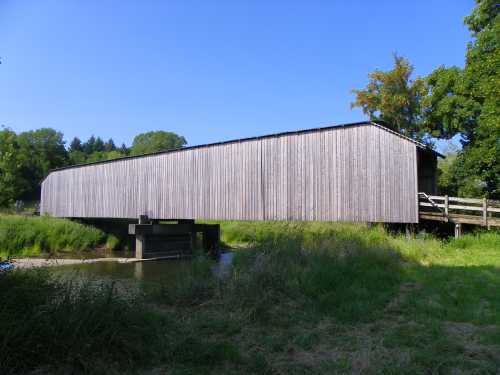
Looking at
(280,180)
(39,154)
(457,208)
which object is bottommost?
(457,208)

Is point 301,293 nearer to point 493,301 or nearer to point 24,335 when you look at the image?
point 493,301

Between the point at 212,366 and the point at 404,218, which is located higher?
the point at 404,218

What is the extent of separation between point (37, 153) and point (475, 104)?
5975 centimetres

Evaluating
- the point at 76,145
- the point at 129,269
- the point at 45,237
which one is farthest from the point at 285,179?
the point at 76,145

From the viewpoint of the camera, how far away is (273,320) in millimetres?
4906

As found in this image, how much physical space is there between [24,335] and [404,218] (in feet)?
36.2

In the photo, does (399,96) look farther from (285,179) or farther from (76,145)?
(76,145)

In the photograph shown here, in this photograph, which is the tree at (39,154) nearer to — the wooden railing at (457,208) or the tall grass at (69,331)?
the wooden railing at (457,208)

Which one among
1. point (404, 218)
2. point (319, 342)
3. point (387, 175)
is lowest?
point (319, 342)

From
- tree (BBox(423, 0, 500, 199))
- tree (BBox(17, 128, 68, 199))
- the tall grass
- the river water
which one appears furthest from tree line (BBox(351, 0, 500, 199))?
tree (BBox(17, 128, 68, 199))

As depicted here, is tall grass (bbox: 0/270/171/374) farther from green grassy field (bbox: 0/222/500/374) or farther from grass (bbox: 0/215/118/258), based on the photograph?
grass (bbox: 0/215/118/258)

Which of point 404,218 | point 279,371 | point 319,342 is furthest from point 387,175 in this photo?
point 279,371

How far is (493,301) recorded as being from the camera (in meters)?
5.48

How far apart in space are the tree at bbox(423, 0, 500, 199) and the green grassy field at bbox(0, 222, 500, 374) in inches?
452
